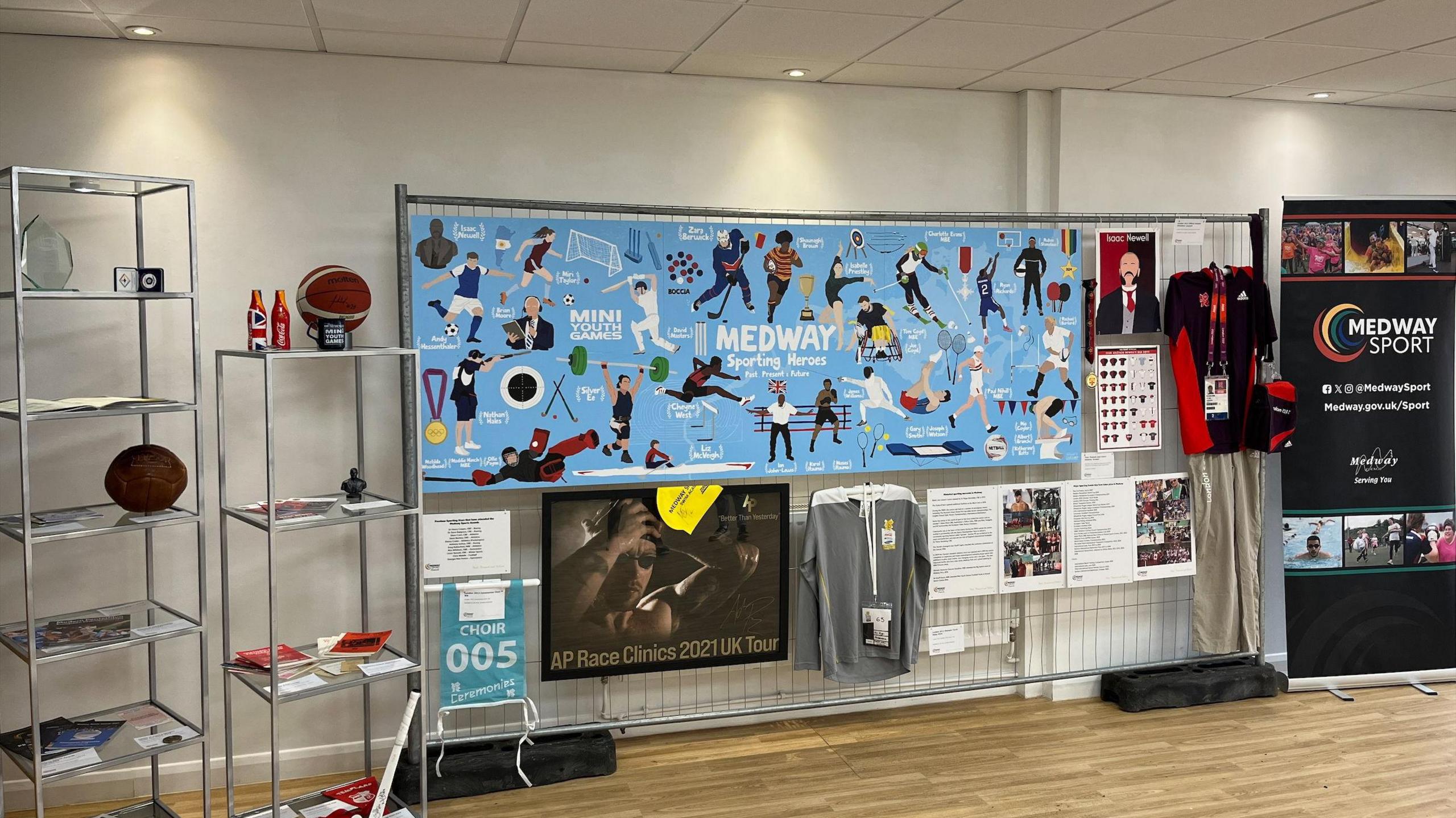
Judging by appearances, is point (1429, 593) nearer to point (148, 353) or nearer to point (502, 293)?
point (502, 293)

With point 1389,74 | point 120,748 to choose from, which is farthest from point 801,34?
point 120,748

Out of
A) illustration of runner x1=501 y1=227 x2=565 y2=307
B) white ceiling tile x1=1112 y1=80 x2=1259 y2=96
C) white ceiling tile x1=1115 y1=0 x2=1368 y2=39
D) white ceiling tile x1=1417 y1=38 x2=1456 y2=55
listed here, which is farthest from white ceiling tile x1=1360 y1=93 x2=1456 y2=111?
illustration of runner x1=501 y1=227 x2=565 y2=307

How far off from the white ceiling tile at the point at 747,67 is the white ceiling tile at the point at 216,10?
1350 millimetres

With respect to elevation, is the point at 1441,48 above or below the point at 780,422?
above

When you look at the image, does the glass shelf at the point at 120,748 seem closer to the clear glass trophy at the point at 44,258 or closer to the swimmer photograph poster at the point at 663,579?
the swimmer photograph poster at the point at 663,579

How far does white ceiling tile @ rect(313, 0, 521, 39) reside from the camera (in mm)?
3125

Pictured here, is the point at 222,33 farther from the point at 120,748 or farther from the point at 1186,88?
the point at 1186,88

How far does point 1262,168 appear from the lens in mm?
4781

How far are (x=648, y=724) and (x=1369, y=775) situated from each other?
8.68ft

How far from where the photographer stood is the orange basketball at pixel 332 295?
3.24 m

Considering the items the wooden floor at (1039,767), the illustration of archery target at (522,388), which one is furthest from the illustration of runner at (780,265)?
the wooden floor at (1039,767)

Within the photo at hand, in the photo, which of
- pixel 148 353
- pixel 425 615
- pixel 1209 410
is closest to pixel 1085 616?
pixel 1209 410

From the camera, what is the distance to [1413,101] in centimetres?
478

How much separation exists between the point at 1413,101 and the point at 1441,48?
3.82ft
